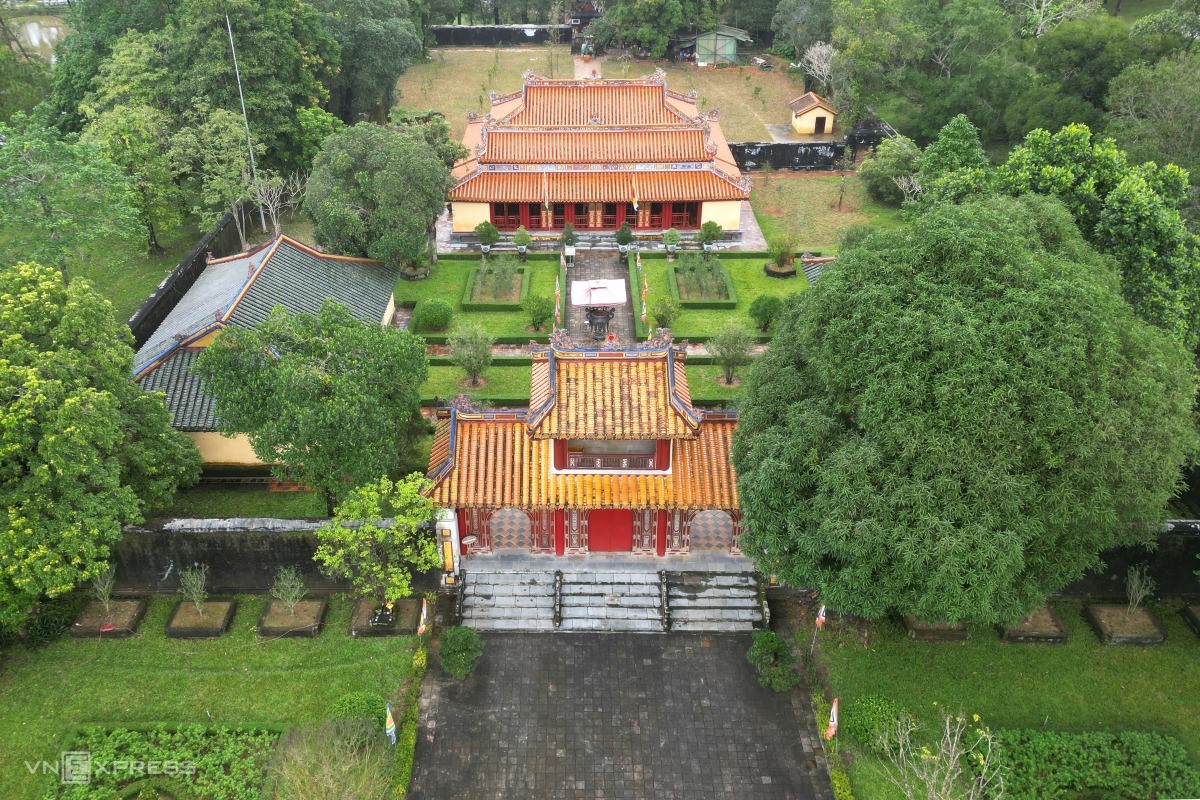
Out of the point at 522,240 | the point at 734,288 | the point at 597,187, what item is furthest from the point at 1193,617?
the point at 597,187

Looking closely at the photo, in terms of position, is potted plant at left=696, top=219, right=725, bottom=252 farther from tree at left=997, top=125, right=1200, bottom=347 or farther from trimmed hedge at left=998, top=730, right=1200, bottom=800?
trimmed hedge at left=998, top=730, right=1200, bottom=800

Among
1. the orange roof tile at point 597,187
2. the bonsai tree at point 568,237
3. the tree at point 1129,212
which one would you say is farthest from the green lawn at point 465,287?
the tree at point 1129,212

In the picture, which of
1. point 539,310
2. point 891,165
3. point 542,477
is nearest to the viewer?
point 542,477

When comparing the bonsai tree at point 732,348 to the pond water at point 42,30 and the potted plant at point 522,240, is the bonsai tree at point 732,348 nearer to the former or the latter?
the potted plant at point 522,240

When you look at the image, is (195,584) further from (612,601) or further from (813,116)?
(813,116)

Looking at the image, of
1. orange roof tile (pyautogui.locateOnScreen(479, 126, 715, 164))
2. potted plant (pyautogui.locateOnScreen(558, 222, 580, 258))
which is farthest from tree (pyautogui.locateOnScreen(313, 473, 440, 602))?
orange roof tile (pyautogui.locateOnScreen(479, 126, 715, 164))

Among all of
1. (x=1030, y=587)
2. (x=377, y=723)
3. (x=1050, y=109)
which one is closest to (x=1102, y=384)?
(x=1030, y=587)

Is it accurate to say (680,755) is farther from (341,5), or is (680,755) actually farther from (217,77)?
(341,5)
